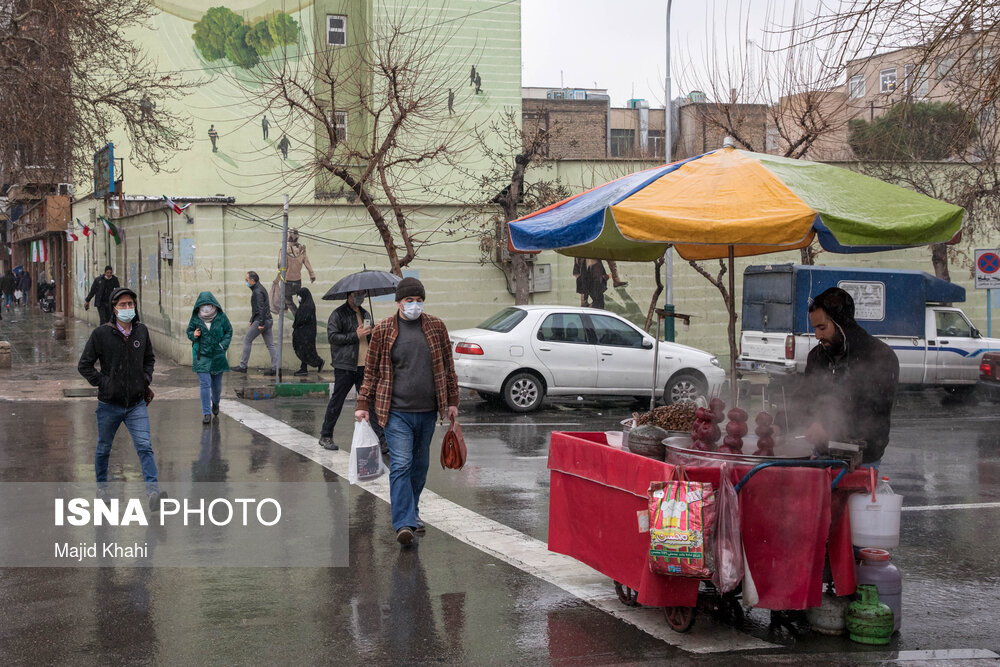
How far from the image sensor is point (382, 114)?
3156 centimetres

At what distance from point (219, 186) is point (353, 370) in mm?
23773

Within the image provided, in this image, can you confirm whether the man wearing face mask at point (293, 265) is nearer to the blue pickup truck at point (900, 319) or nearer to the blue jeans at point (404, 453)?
the blue pickup truck at point (900, 319)

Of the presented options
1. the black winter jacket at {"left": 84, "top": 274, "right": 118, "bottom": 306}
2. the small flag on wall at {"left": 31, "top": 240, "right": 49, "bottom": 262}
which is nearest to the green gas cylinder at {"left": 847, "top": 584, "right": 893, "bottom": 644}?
the black winter jacket at {"left": 84, "top": 274, "right": 118, "bottom": 306}

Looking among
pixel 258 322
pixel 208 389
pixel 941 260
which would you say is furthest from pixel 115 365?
pixel 941 260

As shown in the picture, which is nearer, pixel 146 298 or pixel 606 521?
pixel 606 521

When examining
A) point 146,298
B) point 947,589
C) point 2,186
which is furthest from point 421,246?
point 2,186

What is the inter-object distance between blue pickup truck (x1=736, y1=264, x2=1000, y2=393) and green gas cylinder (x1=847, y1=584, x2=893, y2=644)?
12.9 meters

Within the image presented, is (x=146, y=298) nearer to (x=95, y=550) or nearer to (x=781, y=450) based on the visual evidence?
(x=95, y=550)

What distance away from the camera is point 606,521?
19.5 ft

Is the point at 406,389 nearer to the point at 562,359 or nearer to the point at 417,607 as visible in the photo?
the point at 417,607

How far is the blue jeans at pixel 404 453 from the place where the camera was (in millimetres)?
7363

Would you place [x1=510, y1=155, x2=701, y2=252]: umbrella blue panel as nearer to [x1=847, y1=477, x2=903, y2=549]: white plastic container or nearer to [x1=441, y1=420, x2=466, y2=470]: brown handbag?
[x1=441, y1=420, x2=466, y2=470]: brown handbag

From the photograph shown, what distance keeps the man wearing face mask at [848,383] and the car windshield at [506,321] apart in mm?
9567

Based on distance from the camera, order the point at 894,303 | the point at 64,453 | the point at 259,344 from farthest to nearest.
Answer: the point at 259,344 < the point at 894,303 < the point at 64,453
